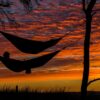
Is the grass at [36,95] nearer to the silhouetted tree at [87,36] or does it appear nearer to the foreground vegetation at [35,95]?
the foreground vegetation at [35,95]

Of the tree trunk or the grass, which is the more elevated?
the tree trunk

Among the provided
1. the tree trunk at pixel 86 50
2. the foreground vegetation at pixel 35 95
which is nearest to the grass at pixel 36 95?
the foreground vegetation at pixel 35 95

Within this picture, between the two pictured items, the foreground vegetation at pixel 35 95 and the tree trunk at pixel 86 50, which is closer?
the tree trunk at pixel 86 50

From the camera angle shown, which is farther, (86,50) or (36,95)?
(36,95)

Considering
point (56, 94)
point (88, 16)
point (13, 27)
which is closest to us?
point (88, 16)

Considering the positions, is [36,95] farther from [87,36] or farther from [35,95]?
[87,36]

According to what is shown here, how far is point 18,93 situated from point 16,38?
4.34m

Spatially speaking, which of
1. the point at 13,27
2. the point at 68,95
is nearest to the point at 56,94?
the point at 68,95

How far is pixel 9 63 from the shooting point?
35.6 ft

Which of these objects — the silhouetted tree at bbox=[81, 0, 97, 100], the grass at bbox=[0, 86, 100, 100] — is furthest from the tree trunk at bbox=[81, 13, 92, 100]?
the grass at bbox=[0, 86, 100, 100]

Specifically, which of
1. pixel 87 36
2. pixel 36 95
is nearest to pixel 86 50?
pixel 87 36

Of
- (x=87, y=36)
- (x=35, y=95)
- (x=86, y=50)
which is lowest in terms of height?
(x=35, y=95)

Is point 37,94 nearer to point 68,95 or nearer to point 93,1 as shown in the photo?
point 68,95

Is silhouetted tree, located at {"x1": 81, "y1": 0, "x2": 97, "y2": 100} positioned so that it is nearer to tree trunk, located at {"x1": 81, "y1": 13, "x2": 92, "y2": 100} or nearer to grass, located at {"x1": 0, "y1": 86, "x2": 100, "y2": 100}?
tree trunk, located at {"x1": 81, "y1": 13, "x2": 92, "y2": 100}
